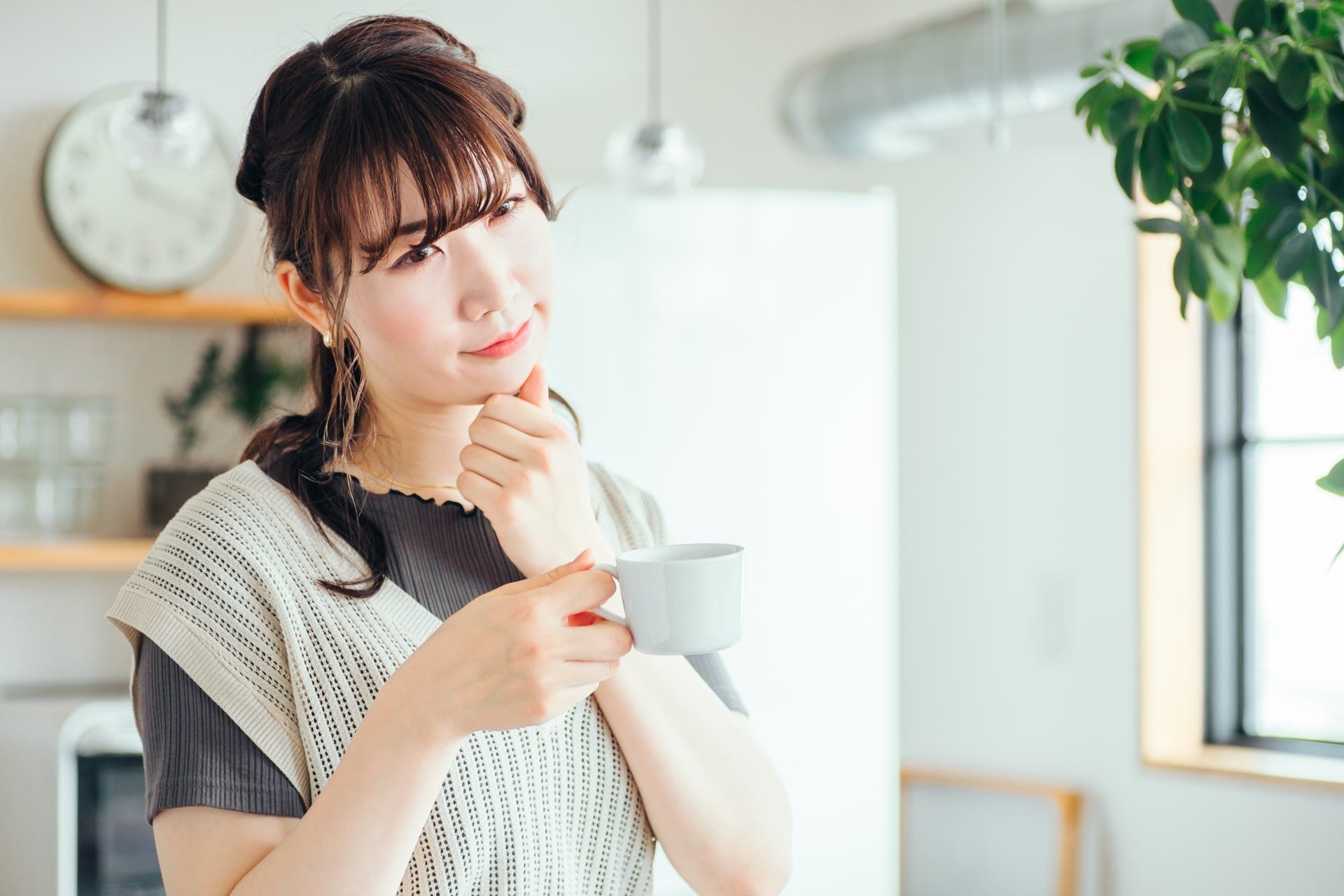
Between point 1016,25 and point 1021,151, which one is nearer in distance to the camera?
point 1016,25

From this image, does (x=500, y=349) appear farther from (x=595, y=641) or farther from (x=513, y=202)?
(x=595, y=641)

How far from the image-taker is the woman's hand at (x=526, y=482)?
768 millimetres

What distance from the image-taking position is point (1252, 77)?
98 centimetres

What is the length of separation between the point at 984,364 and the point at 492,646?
2.52 m

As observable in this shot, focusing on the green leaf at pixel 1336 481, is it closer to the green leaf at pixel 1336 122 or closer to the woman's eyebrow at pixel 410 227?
the green leaf at pixel 1336 122

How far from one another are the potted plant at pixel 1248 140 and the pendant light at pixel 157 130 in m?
1.41

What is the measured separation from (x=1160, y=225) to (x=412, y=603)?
79 cm

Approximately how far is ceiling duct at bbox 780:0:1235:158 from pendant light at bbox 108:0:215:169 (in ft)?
4.76

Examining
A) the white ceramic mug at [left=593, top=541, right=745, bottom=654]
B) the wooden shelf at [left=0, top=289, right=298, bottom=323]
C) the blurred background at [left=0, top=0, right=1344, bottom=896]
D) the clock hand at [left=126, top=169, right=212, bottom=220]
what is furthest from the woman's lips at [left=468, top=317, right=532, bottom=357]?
the clock hand at [left=126, top=169, right=212, bottom=220]

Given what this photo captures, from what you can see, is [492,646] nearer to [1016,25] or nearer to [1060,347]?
[1016,25]

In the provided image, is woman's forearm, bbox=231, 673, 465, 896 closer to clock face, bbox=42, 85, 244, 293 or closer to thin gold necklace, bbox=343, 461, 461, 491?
thin gold necklace, bbox=343, 461, 461, 491

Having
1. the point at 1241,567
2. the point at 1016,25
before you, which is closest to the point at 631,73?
the point at 1016,25

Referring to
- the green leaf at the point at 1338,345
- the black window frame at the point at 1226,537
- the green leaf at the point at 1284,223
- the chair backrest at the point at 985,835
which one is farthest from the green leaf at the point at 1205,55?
the chair backrest at the point at 985,835

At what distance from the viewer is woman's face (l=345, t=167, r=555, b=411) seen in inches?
31.2
